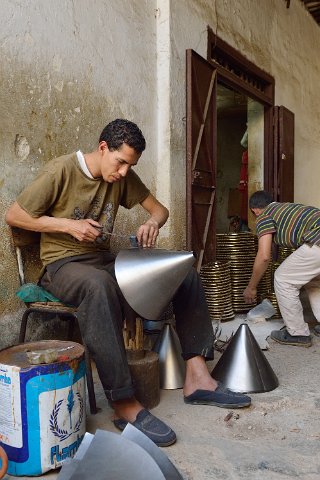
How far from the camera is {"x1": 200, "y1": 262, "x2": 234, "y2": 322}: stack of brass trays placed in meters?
4.34

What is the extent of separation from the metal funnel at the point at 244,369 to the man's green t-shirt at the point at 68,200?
0.93 metres

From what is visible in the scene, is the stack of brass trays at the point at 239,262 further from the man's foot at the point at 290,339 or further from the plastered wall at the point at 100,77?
the man's foot at the point at 290,339

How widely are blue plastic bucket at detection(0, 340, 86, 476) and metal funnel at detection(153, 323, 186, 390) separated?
0.95 m

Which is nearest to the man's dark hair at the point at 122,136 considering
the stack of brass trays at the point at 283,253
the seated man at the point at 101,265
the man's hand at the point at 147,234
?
the seated man at the point at 101,265

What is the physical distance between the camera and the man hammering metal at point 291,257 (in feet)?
11.6

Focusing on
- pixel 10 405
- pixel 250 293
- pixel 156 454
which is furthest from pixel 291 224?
pixel 10 405

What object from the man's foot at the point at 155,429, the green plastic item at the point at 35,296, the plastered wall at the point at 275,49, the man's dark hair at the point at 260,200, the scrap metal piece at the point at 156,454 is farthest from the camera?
the plastered wall at the point at 275,49

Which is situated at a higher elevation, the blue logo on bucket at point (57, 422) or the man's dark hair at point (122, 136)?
the man's dark hair at point (122, 136)

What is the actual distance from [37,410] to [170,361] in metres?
1.13

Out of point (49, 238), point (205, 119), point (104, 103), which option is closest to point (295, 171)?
point (205, 119)

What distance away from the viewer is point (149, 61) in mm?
3977

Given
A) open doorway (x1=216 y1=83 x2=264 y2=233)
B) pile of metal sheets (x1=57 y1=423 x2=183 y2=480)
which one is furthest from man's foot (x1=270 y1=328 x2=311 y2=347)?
open doorway (x1=216 y1=83 x2=264 y2=233)

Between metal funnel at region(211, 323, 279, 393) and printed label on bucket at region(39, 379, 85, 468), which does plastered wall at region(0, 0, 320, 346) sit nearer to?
printed label on bucket at region(39, 379, 85, 468)

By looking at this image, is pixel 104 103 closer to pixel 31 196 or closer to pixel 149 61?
pixel 149 61
